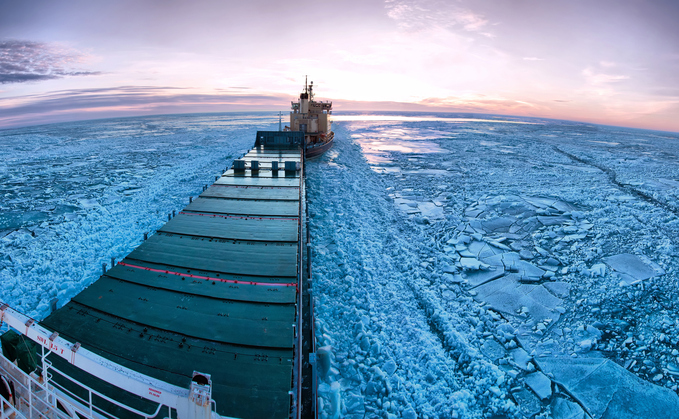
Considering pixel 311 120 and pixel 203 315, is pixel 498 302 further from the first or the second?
pixel 311 120

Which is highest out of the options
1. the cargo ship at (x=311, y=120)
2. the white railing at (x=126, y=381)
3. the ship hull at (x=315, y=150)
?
the cargo ship at (x=311, y=120)

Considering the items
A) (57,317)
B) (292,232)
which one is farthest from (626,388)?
(57,317)

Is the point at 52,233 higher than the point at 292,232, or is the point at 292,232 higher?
the point at 292,232

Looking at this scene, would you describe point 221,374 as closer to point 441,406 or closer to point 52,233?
point 441,406

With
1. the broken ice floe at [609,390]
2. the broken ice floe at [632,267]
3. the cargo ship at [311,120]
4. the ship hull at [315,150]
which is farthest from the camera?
the cargo ship at [311,120]

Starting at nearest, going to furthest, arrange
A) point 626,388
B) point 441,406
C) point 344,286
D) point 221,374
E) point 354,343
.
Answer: point 221,374, point 441,406, point 626,388, point 354,343, point 344,286

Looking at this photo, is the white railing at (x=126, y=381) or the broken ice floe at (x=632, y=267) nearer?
the white railing at (x=126, y=381)

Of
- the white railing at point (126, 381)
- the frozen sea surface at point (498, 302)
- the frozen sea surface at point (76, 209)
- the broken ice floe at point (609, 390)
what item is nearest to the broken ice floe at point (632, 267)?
the frozen sea surface at point (498, 302)

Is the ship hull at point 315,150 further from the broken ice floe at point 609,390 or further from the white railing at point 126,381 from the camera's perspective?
the white railing at point 126,381
